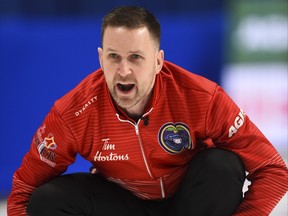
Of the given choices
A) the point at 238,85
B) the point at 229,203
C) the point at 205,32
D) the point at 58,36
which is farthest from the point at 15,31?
the point at 229,203

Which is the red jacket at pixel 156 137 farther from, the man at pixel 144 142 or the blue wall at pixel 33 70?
the blue wall at pixel 33 70

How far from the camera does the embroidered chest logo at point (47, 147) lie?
2.36 metres

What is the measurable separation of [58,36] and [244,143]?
1595mm

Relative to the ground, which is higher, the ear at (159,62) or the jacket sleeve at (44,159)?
the ear at (159,62)

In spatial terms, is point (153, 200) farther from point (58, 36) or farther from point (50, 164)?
point (58, 36)

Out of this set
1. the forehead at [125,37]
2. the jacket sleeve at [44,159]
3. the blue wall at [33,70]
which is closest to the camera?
the forehead at [125,37]

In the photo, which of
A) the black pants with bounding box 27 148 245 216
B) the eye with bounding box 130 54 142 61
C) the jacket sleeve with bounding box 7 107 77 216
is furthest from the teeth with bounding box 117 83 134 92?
the black pants with bounding box 27 148 245 216

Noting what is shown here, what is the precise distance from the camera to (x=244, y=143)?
7.63 ft

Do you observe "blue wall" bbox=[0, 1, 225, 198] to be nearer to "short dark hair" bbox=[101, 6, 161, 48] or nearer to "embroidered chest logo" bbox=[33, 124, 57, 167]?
"embroidered chest logo" bbox=[33, 124, 57, 167]

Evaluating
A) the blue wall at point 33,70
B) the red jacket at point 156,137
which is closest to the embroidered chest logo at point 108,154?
the red jacket at point 156,137

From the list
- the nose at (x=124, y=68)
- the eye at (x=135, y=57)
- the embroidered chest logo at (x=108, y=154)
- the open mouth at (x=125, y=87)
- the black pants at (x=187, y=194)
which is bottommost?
the black pants at (x=187, y=194)

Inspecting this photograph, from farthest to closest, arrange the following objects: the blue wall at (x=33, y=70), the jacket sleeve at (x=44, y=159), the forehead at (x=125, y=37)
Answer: the blue wall at (x=33, y=70), the jacket sleeve at (x=44, y=159), the forehead at (x=125, y=37)

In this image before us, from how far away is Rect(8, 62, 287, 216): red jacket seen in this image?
232 cm

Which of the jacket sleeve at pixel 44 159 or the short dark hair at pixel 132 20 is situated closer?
the short dark hair at pixel 132 20
